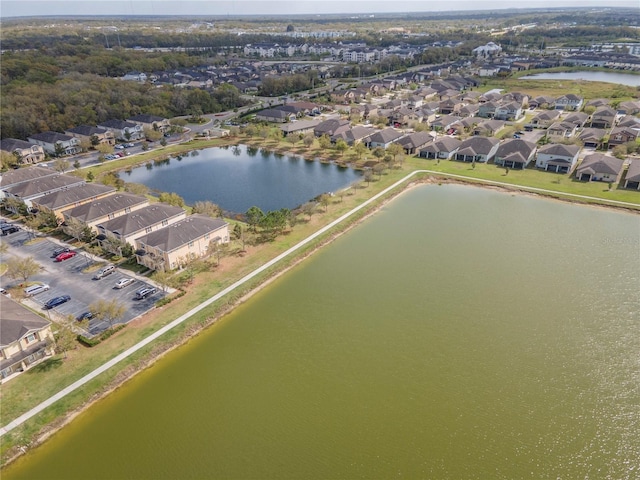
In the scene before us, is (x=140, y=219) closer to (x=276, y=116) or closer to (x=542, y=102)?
(x=276, y=116)

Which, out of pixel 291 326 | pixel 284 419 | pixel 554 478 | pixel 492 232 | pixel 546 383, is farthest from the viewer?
pixel 492 232

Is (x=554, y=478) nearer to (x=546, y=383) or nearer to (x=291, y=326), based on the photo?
(x=546, y=383)

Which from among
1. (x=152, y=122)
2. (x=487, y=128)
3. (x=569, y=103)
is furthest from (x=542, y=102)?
(x=152, y=122)

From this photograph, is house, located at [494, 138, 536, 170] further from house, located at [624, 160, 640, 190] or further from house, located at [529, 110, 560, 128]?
house, located at [529, 110, 560, 128]

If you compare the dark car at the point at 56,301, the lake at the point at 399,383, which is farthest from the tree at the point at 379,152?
the dark car at the point at 56,301

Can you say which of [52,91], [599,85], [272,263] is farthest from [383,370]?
[599,85]

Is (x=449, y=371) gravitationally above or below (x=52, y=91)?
below

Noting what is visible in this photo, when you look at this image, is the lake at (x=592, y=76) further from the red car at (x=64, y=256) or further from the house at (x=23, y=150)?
the red car at (x=64, y=256)
